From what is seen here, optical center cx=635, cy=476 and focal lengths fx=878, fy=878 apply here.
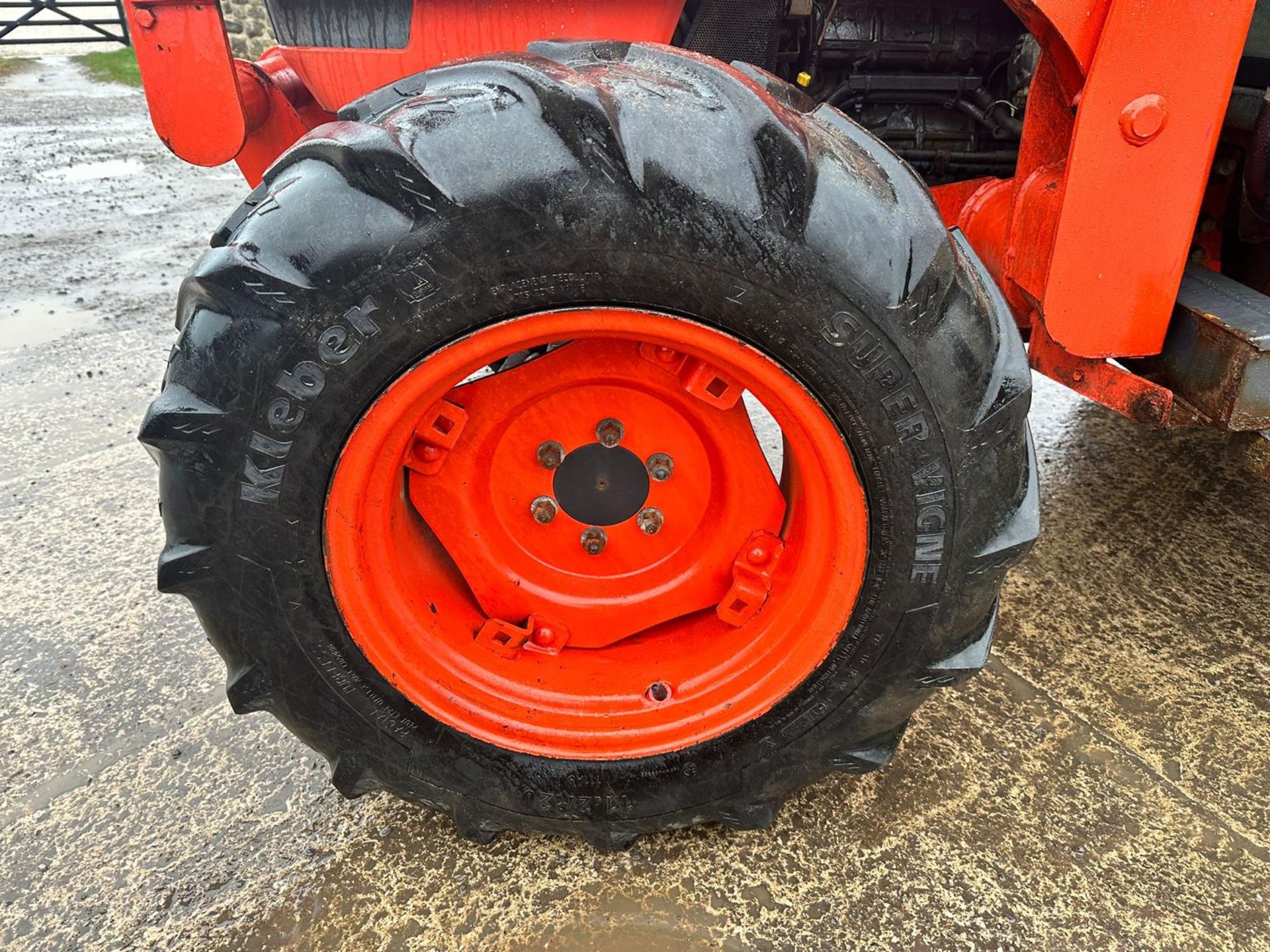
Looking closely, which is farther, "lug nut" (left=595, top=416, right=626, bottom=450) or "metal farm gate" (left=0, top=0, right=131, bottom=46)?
"metal farm gate" (left=0, top=0, right=131, bottom=46)

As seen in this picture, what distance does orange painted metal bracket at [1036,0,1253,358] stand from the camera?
4.15ft

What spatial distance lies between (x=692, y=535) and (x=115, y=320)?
3.54 metres

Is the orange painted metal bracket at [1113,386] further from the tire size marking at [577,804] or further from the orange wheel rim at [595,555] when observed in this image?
the tire size marking at [577,804]

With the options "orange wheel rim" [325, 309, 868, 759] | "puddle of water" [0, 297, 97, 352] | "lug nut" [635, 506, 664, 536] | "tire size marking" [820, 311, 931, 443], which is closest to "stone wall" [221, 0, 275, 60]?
"puddle of water" [0, 297, 97, 352]

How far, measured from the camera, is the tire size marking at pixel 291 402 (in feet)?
3.73

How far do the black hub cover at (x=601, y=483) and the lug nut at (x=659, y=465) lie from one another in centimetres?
1

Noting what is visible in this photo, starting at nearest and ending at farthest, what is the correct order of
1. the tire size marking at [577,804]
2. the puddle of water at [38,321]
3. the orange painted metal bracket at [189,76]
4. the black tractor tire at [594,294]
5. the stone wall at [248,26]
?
1. the black tractor tire at [594,294]
2. the tire size marking at [577,804]
3. the orange painted metal bracket at [189,76]
4. the puddle of water at [38,321]
5. the stone wall at [248,26]

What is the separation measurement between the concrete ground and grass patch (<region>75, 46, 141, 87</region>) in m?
10.9

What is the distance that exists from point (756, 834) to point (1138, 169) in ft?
4.22

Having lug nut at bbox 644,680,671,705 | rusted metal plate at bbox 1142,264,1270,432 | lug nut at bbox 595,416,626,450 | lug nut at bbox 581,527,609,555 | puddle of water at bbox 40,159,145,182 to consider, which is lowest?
puddle of water at bbox 40,159,145,182

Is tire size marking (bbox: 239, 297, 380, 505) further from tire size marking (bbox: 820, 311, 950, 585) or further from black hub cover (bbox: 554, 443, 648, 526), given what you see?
tire size marking (bbox: 820, 311, 950, 585)

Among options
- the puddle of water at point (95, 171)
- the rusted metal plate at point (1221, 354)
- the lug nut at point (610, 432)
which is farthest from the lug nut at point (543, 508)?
the puddle of water at point (95, 171)

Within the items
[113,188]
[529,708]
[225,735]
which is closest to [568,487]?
[529,708]

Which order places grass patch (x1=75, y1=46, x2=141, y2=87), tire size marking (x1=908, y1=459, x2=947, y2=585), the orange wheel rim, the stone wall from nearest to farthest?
tire size marking (x1=908, y1=459, x2=947, y2=585) → the orange wheel rim → the stone wall → grass patch (x1=75, y1=46, x2=141, y2=87)
